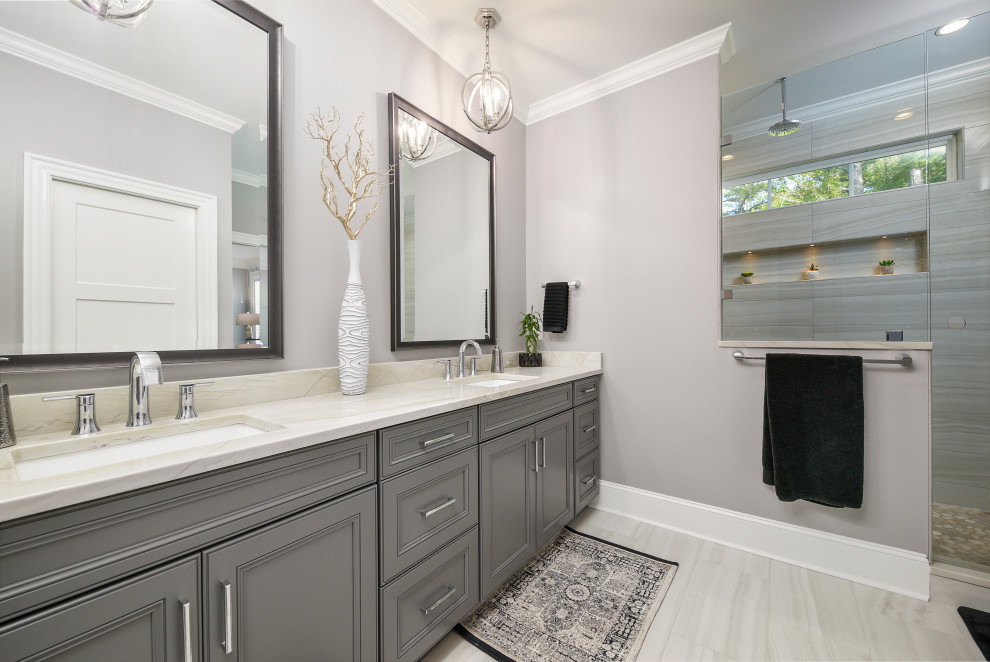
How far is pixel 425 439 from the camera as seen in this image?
1229 millimetres

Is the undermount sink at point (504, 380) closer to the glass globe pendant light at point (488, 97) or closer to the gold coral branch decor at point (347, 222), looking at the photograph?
the gold coral branch decor at point (347, 222)

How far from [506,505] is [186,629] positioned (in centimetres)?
106

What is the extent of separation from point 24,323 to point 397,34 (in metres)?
1.80

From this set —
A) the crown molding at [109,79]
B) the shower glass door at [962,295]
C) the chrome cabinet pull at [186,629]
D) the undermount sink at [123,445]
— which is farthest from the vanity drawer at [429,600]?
the shower glass door at [962,295]

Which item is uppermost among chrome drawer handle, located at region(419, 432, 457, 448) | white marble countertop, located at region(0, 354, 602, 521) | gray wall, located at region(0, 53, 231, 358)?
gray wall, located at region(0, 53, 231, 358)

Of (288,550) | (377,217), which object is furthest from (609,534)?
(377,217)

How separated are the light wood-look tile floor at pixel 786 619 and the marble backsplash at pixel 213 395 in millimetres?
1030

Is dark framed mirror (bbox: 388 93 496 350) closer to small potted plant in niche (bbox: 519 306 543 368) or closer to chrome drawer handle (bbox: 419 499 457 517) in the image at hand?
small potted plant in niche (bbox: 519 306 543 368)

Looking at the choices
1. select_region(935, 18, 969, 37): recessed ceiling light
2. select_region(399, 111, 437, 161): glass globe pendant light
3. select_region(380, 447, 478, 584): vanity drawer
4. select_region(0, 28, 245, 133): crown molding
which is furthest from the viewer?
select_region(399, 111, 437, 161): glass globe pendant light

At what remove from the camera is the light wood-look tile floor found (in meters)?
1.35

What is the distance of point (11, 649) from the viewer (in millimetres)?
582

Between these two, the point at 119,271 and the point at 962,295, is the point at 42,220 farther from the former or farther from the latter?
the point at 962,295

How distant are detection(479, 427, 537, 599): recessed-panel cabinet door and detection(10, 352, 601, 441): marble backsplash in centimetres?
60

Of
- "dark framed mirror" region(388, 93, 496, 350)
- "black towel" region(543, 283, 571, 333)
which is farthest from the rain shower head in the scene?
"dark framed mirror" region(388, 93, 496, 350)
